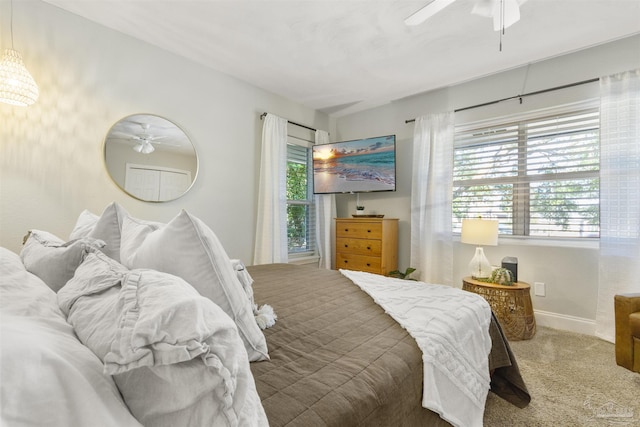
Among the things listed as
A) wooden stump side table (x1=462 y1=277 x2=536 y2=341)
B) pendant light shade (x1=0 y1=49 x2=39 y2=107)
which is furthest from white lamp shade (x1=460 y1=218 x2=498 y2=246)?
pendant light shade (x1=0 y1=49 x2=39 y2=107)

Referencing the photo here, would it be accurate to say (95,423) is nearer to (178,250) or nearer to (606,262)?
(178,250)

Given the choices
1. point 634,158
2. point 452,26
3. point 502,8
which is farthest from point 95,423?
point 634,158

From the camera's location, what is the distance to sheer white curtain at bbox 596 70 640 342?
2.62m

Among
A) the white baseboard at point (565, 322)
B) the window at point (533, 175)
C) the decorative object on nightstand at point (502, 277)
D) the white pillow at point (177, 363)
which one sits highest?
the window at point (533, 175)

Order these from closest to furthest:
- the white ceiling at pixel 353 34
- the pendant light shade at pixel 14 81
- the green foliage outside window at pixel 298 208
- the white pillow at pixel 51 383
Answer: the white pillow at pixel 51 383
the pendant light shade at pixel 14 81
the white ceiling at pixel 353 34
the green foliage outside window at pixel 298 208

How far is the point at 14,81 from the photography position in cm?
202

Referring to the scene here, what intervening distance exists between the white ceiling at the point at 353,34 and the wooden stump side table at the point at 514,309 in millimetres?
2188

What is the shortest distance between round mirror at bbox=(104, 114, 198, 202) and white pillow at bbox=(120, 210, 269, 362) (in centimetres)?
220

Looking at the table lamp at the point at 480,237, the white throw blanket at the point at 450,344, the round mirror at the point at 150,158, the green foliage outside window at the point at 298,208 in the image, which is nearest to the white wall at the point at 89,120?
the round mirror at the point at 150,158

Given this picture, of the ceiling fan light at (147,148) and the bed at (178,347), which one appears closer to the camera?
the bed at (178,347)

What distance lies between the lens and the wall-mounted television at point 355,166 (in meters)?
3.92

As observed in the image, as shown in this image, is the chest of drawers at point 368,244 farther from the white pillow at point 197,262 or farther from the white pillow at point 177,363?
the white pillow at point 177,363

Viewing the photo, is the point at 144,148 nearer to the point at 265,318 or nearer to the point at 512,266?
the point at 265,318

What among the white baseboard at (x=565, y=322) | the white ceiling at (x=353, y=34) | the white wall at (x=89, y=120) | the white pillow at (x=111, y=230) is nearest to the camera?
the white pillow at (x=111, y=230)
